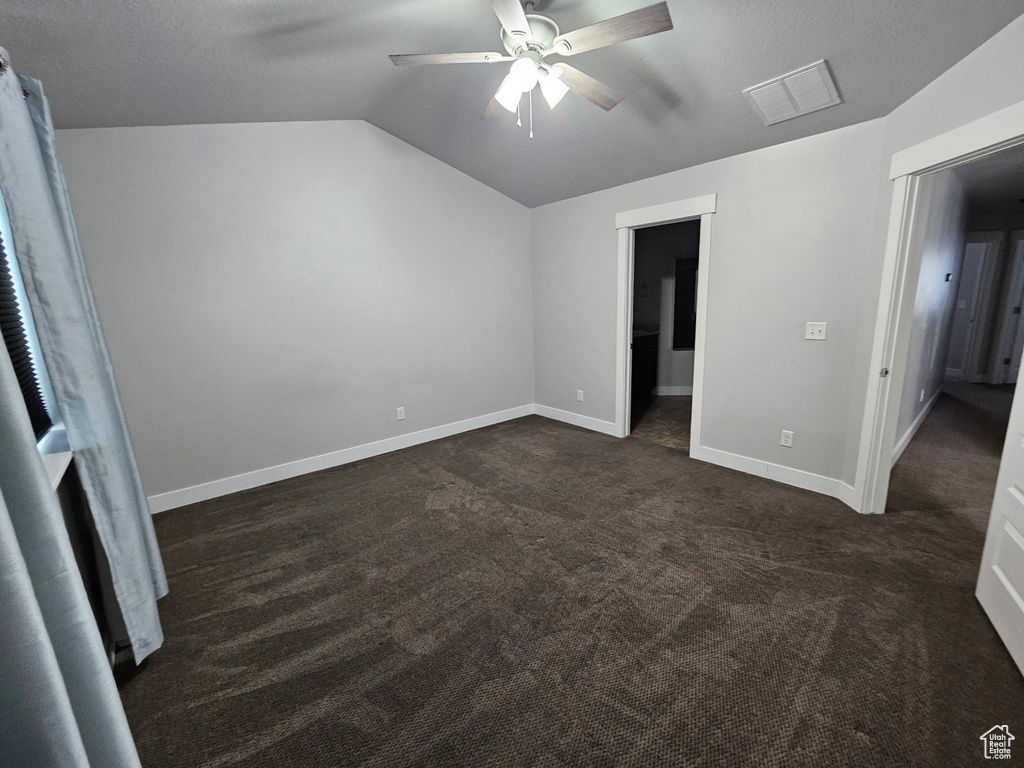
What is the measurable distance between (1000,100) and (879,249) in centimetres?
79

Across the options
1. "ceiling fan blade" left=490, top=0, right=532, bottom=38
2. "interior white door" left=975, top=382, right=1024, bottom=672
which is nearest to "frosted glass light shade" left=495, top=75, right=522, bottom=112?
"ceiling fan blade" left=490, top=0, right=532, bottom=38

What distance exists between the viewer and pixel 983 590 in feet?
5.72

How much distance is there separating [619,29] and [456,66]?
1252 mm

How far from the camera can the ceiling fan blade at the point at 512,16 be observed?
4.76 ft

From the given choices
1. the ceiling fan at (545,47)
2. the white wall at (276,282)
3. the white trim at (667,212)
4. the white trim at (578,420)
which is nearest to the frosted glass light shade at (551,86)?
the ceiling fan at (545,47)

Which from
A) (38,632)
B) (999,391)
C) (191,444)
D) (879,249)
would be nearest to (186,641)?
(38,632)

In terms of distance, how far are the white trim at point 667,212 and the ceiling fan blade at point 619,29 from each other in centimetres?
168

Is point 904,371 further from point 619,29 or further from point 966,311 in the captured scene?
point 966,311

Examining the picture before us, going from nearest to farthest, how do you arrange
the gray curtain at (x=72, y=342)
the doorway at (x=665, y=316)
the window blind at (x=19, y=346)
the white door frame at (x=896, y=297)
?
1. the gray curtain at (x=72, y=342)
2. the window blind at (x=19, y=346)
3. the white door frame at (x=896, y=297)
4. the doorway at (x=665, y=316)

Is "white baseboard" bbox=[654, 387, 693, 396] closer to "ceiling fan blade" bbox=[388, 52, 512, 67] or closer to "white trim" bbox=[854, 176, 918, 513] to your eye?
"white trim" bbox=[854, 176, 918, 513]

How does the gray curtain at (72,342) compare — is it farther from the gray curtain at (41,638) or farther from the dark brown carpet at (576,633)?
the gray curtain at (41,638)

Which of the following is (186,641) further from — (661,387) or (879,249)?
(661,387)

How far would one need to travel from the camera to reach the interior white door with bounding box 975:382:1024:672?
1.52 metres

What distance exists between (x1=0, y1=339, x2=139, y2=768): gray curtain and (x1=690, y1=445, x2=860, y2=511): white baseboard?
347 cm
